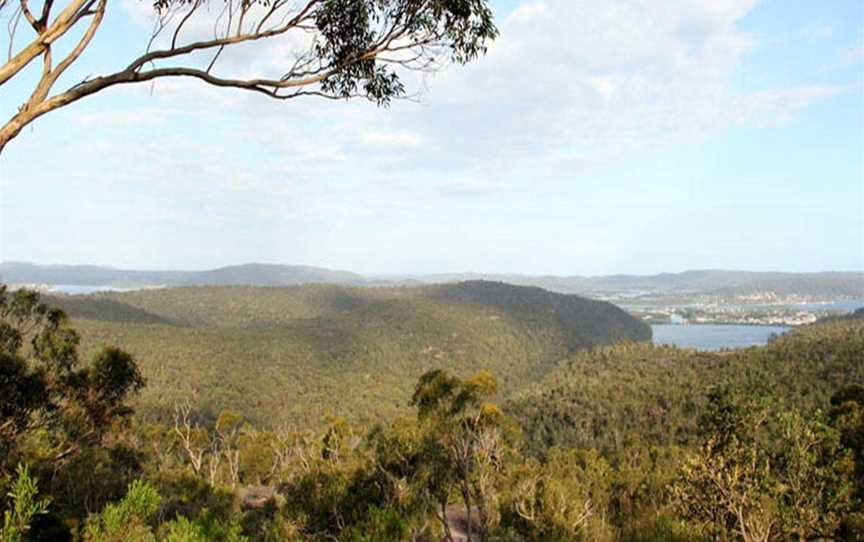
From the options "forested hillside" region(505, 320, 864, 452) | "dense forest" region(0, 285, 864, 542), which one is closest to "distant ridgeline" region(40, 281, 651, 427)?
"dense forest" region(0, 285, 864, 542)

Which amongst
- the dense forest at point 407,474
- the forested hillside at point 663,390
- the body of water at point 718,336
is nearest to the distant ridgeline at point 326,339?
the body of water at point 718,336

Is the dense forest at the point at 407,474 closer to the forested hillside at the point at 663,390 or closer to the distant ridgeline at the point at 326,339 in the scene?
the distant ridgeline at the point at 326,339

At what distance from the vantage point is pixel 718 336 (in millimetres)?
175750

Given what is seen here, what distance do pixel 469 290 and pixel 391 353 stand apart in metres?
75.0

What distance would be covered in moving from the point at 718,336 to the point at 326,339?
130139 millimetres

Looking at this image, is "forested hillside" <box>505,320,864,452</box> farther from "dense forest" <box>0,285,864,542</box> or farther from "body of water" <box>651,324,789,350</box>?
"body of water" <box>651,324,789,350</box>

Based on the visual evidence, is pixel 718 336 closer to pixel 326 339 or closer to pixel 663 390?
pixel 663 390

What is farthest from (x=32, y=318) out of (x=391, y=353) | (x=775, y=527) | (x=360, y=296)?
(x=360, y=296)

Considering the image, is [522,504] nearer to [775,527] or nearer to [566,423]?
[775,527]

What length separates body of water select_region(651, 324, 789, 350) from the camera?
158000 millimetres

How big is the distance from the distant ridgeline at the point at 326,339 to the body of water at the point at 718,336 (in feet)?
42.1

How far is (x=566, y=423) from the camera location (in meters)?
66.3

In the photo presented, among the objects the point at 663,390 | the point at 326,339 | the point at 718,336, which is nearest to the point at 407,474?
the point at 663,390

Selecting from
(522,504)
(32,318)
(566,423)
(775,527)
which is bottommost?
(566,423)
